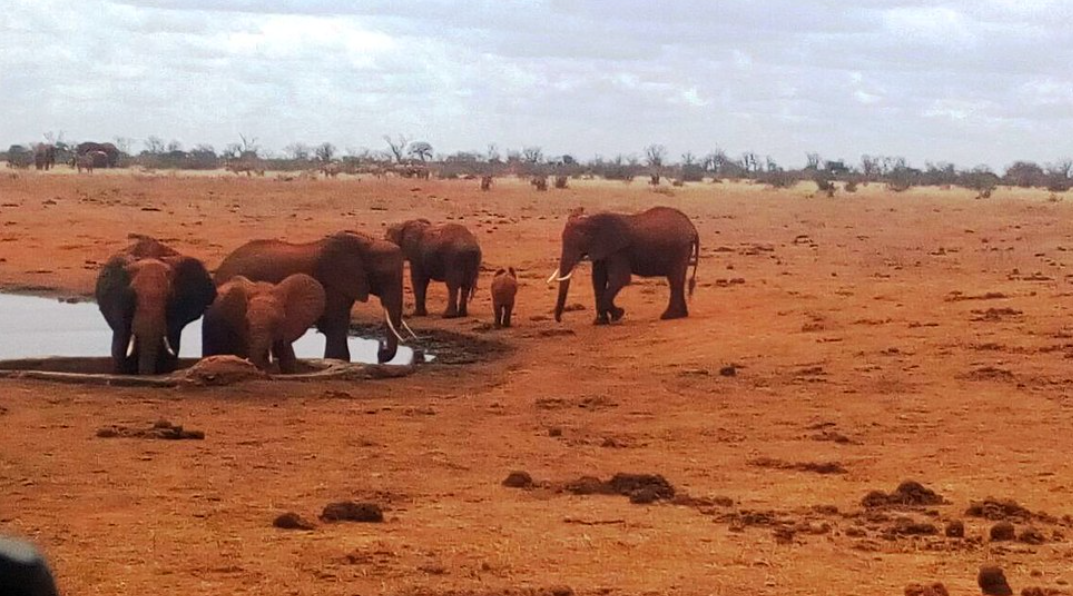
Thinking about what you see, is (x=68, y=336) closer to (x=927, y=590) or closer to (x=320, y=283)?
(x=320, y=283)

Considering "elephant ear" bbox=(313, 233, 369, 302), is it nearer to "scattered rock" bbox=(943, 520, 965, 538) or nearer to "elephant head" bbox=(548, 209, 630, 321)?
"elephant head" bbox=(548, 209, 630, 321)

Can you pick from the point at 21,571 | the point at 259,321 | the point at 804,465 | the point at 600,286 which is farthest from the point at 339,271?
the point at 21,571

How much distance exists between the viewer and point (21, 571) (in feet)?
4.48

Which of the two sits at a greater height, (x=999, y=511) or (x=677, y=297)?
(x=999, y=511)

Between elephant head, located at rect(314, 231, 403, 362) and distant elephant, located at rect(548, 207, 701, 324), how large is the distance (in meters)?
2.91

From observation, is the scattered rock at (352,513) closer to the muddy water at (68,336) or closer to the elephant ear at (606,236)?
the muddy water at (68,336)

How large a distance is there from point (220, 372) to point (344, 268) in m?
3.64

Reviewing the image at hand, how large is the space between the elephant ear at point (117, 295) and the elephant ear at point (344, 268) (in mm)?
2336

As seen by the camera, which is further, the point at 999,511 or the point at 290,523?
the point at 999,511

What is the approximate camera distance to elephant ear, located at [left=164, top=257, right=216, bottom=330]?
13656mm

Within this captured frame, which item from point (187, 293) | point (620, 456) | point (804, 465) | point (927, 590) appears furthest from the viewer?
point (187, 293)

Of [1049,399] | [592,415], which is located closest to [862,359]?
[1049,399]

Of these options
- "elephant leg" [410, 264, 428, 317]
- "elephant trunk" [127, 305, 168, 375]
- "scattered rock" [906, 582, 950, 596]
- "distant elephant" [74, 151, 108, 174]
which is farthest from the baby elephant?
"distant elephant" [74, 151, 108, 174]

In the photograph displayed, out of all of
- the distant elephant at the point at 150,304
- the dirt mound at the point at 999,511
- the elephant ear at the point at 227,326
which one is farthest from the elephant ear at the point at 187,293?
the dirt mound at the point at 999,511
